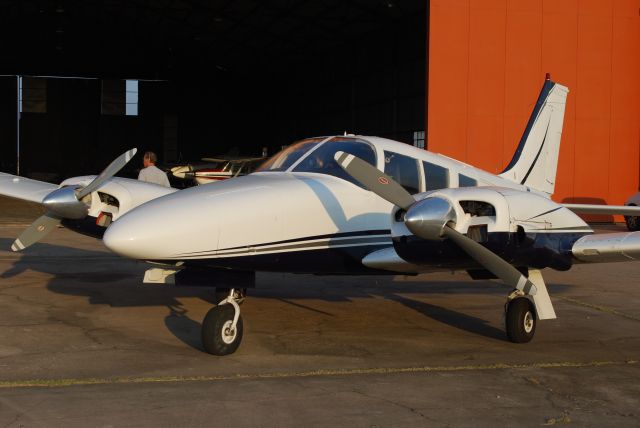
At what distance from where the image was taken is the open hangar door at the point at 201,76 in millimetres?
43781

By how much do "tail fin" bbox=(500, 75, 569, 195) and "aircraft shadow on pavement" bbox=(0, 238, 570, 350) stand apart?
2.06m

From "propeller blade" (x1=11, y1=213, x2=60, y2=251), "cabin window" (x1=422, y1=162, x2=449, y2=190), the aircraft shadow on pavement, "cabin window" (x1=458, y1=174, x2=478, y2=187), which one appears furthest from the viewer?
"propeller blade" (x1=11, y1=213, x2=60, y2=251)

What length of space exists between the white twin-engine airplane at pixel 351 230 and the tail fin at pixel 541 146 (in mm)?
3623

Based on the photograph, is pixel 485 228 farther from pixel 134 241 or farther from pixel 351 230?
pixel 134 241

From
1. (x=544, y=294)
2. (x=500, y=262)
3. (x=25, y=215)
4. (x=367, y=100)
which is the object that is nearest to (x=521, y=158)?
(x=544, y=294)

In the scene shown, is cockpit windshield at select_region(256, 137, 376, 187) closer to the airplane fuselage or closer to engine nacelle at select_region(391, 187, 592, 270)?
the airplane fuselage

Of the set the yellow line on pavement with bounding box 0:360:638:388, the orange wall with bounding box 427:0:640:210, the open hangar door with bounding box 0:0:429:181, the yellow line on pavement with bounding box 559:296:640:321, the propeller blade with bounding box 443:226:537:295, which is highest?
the open hangar door with bounding box 0:0:429:181

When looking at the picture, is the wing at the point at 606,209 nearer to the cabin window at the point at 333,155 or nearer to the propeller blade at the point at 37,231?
the cabin window at the point at 333,155

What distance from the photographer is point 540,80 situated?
3145 cm

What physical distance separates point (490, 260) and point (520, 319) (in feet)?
4.78

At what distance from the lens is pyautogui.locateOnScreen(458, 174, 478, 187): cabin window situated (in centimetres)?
1083

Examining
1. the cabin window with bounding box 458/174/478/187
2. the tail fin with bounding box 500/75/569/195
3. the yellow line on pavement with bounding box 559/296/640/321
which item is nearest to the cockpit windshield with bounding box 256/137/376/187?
the cabin window with bounding box 458/174/478/187

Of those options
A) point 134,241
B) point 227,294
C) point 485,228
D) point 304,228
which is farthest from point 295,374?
point 485,228

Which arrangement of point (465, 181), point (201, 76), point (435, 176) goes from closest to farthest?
point (435, 176) < point (465, 181) < point (201, 76)
